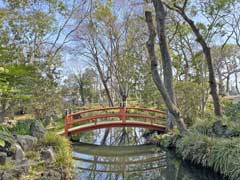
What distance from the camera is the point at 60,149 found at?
222 inches

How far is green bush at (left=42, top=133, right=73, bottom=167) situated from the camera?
198 inches

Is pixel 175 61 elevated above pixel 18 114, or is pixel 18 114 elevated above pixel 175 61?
pixel 175 61

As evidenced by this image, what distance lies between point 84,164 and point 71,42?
1072cm

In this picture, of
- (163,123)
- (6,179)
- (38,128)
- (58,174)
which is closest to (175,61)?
(163,123)

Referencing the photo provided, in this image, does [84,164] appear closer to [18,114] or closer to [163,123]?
[163,123]

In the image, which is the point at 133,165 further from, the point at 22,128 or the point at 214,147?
the point at 22,128

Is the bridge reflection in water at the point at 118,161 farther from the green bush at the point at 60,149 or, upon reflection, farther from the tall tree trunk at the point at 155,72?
A: the tall tree trunk at the point at 155,72

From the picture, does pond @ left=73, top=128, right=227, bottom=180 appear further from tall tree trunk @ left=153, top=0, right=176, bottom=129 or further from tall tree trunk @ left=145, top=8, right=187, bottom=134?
tall tree trunk @ left=153, top=0, right=176, bottom=129

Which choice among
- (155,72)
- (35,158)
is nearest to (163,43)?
(155,72)

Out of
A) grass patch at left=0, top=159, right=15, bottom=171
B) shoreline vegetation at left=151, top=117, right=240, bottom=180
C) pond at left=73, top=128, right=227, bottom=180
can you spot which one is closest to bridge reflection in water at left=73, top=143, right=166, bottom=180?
pond at left=73, top=128, right=227, bottom=180

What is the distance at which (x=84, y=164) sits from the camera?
290 inches

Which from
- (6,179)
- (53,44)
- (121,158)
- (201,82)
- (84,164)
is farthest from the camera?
(53,44)

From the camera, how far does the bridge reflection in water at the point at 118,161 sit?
6.39 meters

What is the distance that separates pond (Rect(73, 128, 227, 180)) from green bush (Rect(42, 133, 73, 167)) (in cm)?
70
